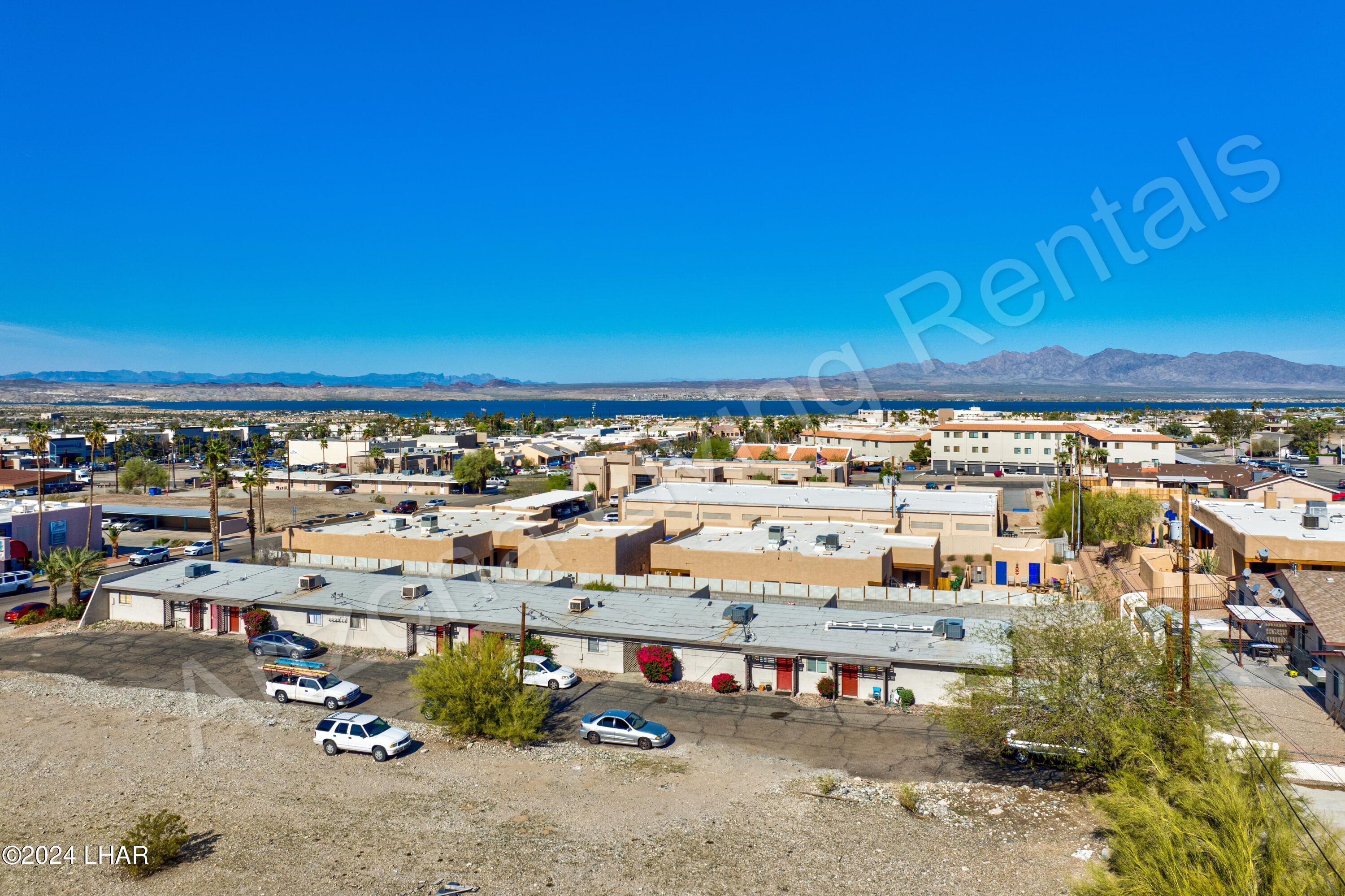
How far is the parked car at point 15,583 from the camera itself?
41125 mm

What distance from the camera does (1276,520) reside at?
1457 inches

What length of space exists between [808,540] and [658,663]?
15.9m

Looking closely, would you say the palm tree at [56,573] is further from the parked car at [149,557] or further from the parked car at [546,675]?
the parked car at [546,675]

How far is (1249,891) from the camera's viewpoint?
10508 millimetres

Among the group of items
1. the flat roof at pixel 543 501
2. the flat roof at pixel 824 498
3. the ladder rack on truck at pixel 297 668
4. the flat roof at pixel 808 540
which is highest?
the flat roof at pixel 824 498

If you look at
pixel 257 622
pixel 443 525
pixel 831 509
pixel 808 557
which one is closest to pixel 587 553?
pixel 808 557

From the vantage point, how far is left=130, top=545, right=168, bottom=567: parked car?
4844 cm

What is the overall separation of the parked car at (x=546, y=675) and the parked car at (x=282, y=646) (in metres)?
9.22

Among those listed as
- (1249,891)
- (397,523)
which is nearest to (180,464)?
(397,523)

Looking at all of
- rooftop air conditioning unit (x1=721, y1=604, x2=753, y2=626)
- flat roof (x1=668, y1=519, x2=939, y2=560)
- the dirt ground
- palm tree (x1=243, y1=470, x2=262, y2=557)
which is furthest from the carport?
rooftop air conditioning unit (x1=721, y1=604, x2=753, y2=626)

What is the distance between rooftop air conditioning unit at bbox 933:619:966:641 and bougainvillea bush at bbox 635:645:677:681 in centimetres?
856

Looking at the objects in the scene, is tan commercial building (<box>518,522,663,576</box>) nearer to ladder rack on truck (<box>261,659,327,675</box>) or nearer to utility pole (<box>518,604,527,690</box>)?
utility pole (<box>518,604,527,690</box>)

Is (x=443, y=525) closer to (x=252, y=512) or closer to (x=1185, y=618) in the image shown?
(x=252, y=512)

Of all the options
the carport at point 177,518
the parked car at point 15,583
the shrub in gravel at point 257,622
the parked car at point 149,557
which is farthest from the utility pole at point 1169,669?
the carport at point 177,518
